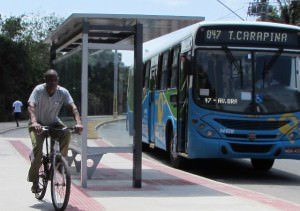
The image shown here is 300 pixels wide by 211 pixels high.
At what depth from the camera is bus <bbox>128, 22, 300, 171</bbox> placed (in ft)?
44.8

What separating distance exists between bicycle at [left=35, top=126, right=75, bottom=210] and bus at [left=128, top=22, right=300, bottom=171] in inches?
213

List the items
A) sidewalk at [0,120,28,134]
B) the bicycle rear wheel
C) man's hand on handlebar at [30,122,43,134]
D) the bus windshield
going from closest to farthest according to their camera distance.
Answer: man's hand on handlebar at [30,122,43,134] < the bicycle rear wheel < the bus windshield < sidewalk at [0,120,28,134]

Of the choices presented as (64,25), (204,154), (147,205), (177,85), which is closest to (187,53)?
(177,85)

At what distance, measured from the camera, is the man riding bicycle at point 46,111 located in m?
8.62

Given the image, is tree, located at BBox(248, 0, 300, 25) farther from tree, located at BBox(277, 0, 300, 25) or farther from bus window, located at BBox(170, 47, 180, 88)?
bus window, located at BBox(170, 47, 180, 88)

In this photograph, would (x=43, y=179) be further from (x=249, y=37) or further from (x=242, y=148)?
(x=249, y=37)

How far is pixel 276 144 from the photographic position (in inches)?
537

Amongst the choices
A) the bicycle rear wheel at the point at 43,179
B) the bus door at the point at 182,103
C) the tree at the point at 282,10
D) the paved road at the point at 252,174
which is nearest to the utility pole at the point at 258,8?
the tree at the point at 282,10

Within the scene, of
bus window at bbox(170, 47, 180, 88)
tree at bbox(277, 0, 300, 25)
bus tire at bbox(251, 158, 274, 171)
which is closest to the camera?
bus window at bbox(170, 47, 180, 88)

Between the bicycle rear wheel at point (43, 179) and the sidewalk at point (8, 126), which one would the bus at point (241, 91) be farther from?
the sidewalk at point (8, 126)

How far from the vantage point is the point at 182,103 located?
572 inches

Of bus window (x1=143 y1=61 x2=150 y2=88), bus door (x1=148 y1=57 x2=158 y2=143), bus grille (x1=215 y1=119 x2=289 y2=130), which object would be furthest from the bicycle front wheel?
bus window (x1=143 y1=61 x2=150 y2=88)

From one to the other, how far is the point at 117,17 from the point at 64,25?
1320mm

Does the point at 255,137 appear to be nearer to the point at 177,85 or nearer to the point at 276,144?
the point at 276,144
